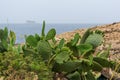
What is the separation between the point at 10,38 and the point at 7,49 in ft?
1.04

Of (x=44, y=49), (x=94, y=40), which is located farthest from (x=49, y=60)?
(x=94, y=40)

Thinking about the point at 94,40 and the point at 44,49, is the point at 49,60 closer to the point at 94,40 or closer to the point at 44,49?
the point at 44,49

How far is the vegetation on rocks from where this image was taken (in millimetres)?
3297

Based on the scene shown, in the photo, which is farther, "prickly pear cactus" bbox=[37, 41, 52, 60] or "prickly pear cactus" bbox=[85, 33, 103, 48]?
"prickly pear cactus" bbox=[85, 33, 103, 48]

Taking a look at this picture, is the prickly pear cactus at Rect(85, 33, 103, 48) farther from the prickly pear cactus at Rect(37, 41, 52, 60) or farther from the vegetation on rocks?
the prickly pear cactus at Rect(37, 41, 52, 60)

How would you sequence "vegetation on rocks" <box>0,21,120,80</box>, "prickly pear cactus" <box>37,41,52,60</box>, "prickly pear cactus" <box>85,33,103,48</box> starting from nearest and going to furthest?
1. "vegetation on rocks" <box>0,21,120,80</box>
2. "prickly pear cactus" <box>37,41,52,60</box>
3. "prickly pear cactus" <box>85,33,103,48</box>

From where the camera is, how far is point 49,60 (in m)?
3.63

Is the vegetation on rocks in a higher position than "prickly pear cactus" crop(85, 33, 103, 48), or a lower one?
lower

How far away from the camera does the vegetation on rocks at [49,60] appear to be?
3.30 meters

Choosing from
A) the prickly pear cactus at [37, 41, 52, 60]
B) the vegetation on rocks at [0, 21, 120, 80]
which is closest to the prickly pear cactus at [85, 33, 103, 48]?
the vegetation on rocks at [0, 21, 120, 80]

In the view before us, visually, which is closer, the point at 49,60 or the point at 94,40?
the point at 49,60

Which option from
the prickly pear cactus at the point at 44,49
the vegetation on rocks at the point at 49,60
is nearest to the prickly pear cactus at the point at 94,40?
the vegetation on rocks at the point at 49,60

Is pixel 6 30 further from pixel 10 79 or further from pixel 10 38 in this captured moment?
pixel 10 79

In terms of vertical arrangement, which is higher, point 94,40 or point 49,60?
point 94,40
